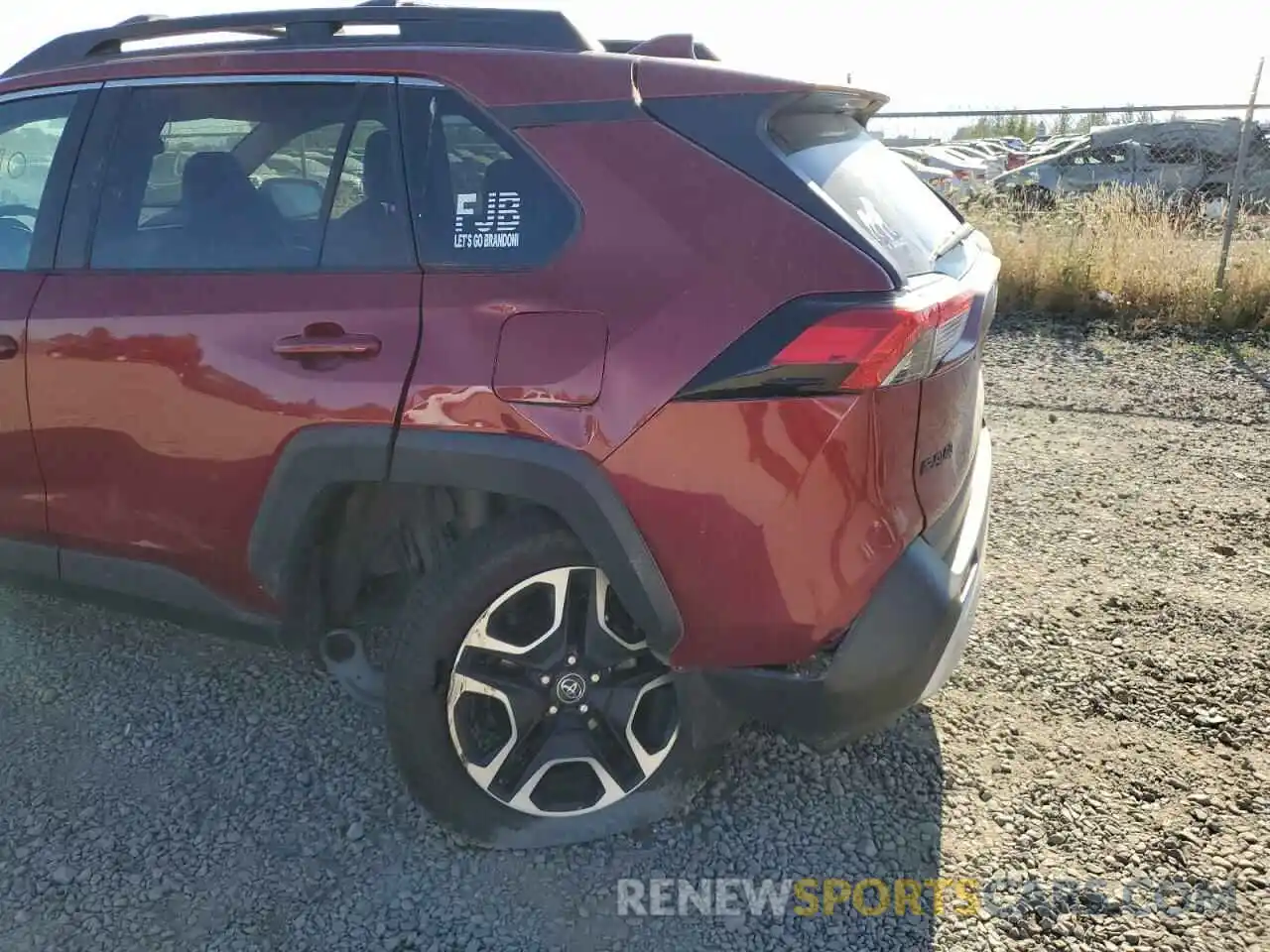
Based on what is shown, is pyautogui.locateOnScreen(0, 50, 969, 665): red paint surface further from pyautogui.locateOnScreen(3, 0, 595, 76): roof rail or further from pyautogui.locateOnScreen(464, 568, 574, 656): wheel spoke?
pyautogui.locateOnScreen(464, 568, 574, 656): wheel spoke

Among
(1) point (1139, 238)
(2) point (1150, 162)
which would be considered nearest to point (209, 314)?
(1) point (1139, 238)

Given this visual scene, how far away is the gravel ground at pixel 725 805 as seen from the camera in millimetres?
2365

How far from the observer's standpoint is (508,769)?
2.55 metres

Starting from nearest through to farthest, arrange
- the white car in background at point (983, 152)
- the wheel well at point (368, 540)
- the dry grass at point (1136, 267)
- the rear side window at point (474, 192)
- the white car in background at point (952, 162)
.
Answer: the rear side window at point (474, 192), the wheel well at point (368, 540), the dry grass at point (1136, 267), the white car in background at point (952, 162), the white car in background at point (983, 152)

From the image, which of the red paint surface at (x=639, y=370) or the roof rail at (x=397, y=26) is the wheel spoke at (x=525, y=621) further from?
the roof rail at (x=397, y=26)

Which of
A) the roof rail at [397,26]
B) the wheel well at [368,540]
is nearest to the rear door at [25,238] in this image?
the roof rail at [397,26]

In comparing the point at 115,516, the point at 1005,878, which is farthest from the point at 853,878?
the point at 115,516

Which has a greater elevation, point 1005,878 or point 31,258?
point 31,258

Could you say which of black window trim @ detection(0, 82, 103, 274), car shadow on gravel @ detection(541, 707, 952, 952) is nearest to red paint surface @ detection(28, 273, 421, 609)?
black window trim @ detection(0, 82, 103, 274)

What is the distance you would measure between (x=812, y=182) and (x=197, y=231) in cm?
159

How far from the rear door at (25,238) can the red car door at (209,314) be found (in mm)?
61

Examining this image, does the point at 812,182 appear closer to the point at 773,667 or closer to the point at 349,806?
the point at 773,667

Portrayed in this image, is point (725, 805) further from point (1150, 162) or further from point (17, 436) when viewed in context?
point (1150, 162)

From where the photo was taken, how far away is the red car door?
244 cm
